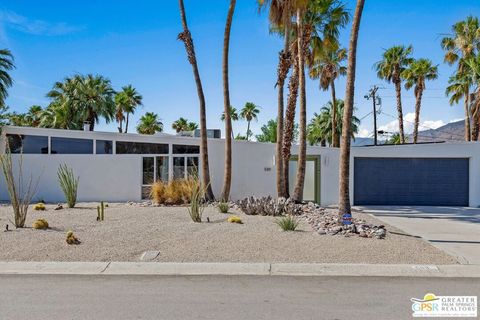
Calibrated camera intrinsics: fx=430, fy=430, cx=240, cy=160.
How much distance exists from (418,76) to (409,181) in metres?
16.2

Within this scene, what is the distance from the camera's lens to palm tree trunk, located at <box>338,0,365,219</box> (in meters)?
10.7

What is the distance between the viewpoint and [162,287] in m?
6.18

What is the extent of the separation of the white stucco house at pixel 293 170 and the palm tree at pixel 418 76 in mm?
13631

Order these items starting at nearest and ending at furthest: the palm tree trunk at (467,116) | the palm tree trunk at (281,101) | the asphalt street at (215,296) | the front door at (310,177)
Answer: the asphalt street at (215,296)
the palm tree trunk at (281,101)
the front door at (310,177)
the palm tree trunk at (467,116)

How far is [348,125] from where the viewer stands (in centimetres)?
1090

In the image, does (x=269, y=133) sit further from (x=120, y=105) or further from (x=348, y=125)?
(x=348, y=125)

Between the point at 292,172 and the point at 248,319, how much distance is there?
14699 mm

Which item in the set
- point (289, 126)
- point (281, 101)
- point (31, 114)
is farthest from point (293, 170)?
point (31, 114)

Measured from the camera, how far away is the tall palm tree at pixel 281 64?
16.0 meters

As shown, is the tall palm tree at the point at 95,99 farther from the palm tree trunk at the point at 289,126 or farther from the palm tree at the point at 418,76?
the palm tree at the point at 418,76

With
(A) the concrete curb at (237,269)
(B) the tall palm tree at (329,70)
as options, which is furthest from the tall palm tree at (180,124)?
(A) the concrete curb at (237,269)

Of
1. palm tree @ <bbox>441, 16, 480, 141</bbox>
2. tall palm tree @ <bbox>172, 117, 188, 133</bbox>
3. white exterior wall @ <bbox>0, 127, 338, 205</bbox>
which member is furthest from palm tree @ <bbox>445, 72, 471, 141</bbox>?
tall palm tree @ <bbox>172, 117, 188, 133</bbox>

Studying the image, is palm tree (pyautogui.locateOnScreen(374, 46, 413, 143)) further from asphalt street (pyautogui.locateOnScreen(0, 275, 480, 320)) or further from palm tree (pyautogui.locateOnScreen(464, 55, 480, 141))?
asphalt street (pyautogui.locateOnScreen(0, 275, 480, 320))

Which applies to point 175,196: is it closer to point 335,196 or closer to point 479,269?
point 335,196
